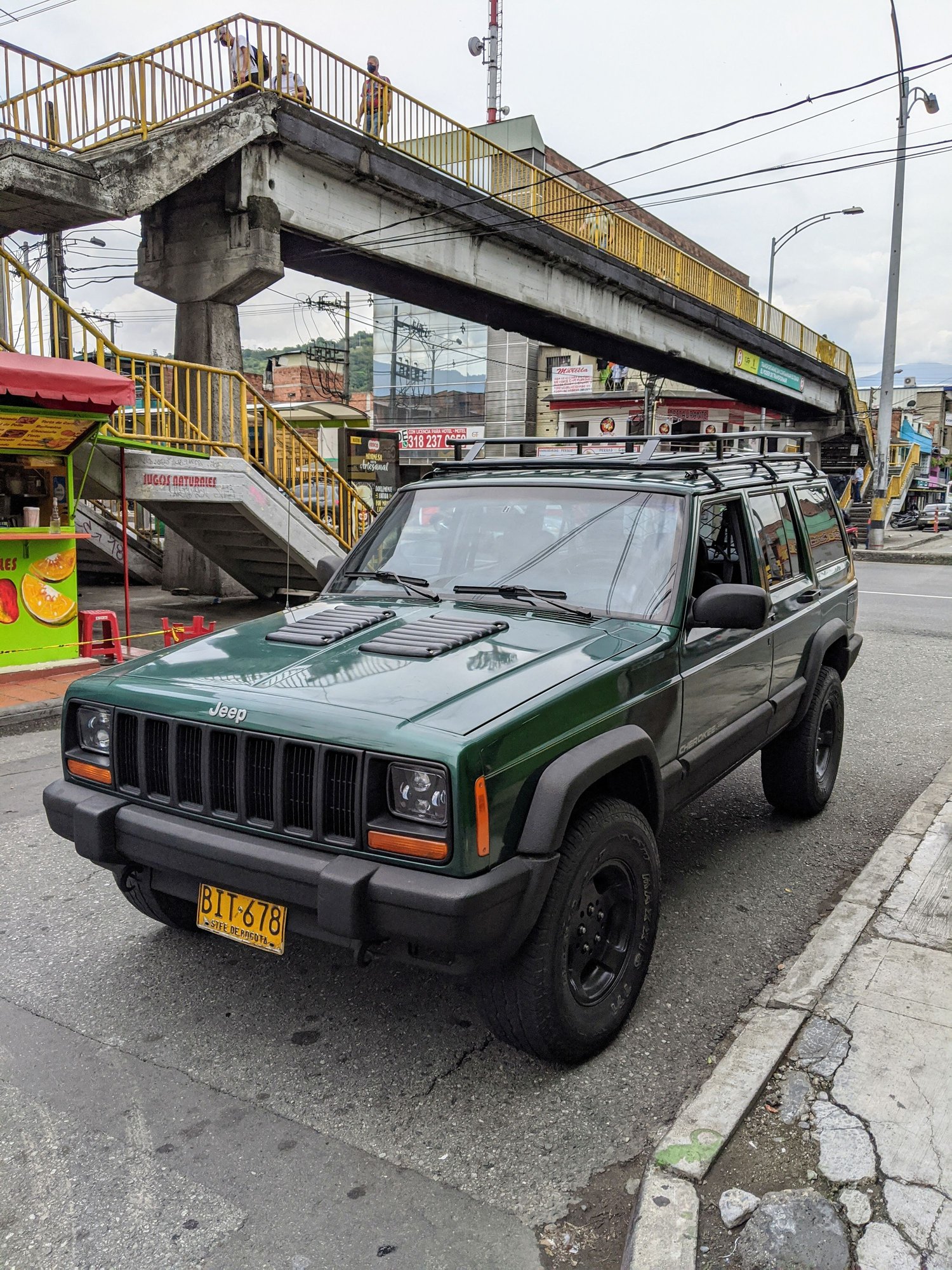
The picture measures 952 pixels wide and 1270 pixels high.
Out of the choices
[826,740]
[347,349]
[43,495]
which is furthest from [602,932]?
[347,349]

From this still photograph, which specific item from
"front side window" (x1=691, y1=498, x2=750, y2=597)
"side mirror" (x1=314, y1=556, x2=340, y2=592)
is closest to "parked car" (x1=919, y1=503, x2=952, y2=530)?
"front side window" (x1=691, y1=498, x2=750, y2=597)

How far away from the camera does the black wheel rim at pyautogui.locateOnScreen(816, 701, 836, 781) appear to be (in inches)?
219

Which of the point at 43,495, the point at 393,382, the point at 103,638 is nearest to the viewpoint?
the point at 43,495

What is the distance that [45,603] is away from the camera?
8.91 m

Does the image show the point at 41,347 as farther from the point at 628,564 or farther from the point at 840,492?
the point at 840,492

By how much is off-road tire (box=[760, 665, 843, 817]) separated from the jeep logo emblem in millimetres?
3221

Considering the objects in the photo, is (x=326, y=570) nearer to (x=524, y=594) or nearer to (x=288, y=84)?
(x=524, y=594)

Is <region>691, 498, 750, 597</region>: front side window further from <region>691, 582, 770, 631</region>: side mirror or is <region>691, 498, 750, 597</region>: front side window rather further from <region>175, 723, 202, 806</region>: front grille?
<region>175, 723, 202, 806</region>: front grille

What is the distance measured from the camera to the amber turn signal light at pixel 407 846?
2604 mm

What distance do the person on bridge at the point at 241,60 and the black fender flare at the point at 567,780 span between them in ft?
40.5

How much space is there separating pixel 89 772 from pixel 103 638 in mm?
6912

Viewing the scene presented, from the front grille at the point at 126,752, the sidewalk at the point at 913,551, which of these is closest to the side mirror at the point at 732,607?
the front grille at the point at 126,752

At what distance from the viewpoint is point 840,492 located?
34500 mm

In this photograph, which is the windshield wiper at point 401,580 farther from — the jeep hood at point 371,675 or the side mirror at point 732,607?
the side mirror at point 732,607
